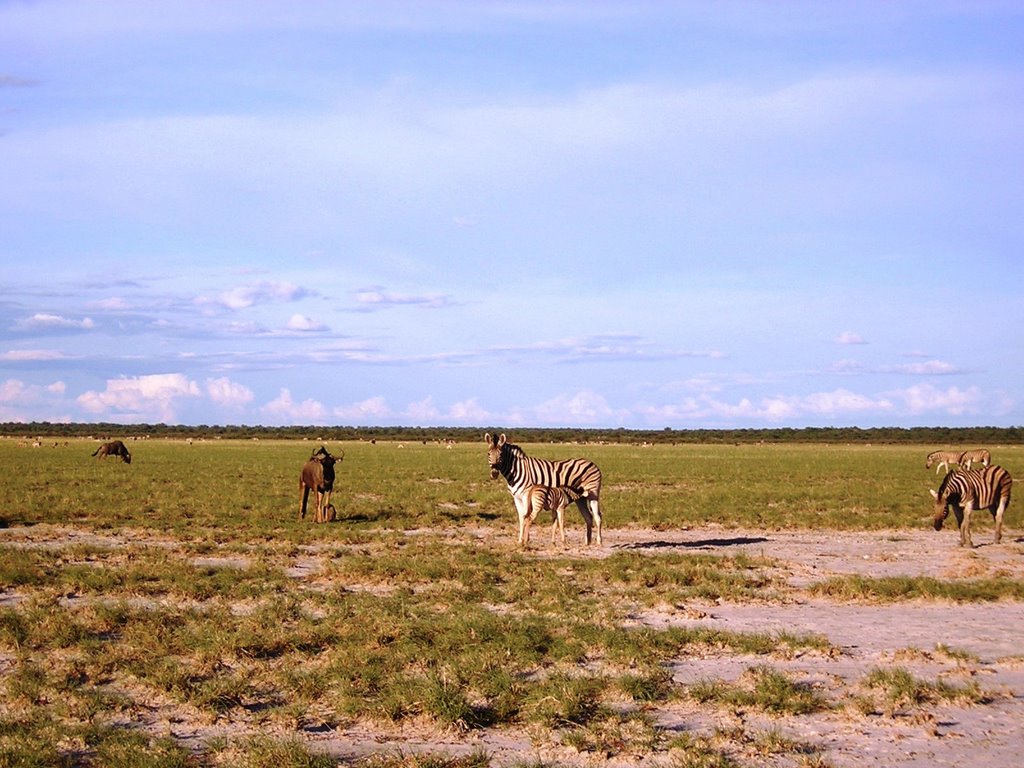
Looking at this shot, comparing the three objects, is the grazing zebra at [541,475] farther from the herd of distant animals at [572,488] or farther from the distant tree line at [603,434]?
the distant tree line at [603,434]

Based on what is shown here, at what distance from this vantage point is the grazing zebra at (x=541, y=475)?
68.1 feet

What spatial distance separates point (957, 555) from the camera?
67.6 feet

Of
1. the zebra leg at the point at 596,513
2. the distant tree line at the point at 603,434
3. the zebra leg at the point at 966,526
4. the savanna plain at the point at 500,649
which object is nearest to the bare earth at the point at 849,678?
the savanna plain at the point at 500,649

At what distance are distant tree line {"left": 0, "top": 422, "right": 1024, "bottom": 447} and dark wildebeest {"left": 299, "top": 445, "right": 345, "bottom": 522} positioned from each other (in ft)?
366

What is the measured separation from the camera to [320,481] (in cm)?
2516

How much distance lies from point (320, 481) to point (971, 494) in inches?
570

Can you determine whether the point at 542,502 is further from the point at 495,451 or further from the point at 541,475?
the point at 541,475

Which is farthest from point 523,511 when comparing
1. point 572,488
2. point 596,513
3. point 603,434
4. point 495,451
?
point 603,434

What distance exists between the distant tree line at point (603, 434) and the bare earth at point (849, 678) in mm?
122403

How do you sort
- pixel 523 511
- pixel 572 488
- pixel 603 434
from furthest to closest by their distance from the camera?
pixel 603 434 < pixel 572 488 < pixel 523 511

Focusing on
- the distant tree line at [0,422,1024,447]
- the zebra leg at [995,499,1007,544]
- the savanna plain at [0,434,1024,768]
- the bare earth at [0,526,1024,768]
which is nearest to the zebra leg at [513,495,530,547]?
the savanna plain at [0,434,1024,768]

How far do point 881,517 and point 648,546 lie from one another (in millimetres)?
10349

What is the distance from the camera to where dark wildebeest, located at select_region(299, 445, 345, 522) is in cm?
2512

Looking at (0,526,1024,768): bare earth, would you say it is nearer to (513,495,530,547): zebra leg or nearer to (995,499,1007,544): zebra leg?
(995,499,1007,544): zebra leg
